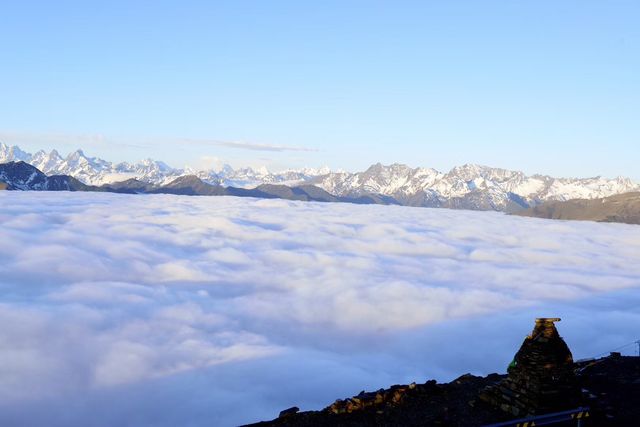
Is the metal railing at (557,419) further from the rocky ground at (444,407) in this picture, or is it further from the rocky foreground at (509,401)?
the rocky ground at (444,407)

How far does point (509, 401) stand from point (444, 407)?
10.2 ft

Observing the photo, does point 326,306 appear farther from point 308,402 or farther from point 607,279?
point 607,279

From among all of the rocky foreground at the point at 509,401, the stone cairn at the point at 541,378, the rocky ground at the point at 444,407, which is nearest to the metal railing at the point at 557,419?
the rocky foreground at the point at 509,401

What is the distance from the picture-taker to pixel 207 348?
205 ft

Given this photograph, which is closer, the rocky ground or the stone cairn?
the stone cairn

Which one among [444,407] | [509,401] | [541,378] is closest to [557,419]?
[541,378]

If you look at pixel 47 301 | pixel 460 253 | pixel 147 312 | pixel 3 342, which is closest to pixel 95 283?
pixel 47 301

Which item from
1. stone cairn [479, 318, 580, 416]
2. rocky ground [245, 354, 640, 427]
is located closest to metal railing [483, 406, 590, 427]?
stone cairn [479, 318, 580, 416]

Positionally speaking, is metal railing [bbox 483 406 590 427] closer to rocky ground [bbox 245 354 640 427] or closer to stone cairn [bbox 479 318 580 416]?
stone cairn [bbox 479 318 580 416]

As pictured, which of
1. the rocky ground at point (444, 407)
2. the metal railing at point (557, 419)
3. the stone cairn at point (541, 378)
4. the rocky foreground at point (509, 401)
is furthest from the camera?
the rocky ground at point (444, 407)

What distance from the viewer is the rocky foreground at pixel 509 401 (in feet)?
76.6

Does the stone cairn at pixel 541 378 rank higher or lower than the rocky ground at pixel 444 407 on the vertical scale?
higher

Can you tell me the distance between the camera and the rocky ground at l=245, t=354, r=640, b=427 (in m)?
23.9

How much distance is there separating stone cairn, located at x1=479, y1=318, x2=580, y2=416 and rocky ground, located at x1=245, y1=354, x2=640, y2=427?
3.15ft
